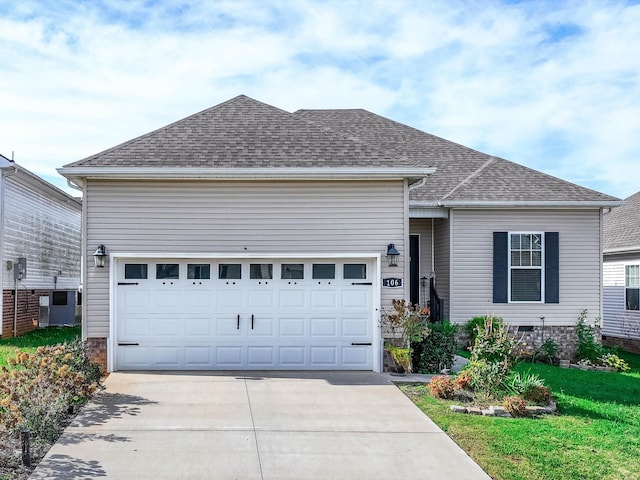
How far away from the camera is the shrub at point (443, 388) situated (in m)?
9.62

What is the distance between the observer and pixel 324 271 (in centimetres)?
1207

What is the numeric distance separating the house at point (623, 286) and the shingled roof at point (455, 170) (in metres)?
3.29

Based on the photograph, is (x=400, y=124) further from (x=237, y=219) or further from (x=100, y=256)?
(x=100, y=256)

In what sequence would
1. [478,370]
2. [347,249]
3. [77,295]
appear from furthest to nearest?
[77,295] < [347,249] < [478,370]

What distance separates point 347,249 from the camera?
468 inches

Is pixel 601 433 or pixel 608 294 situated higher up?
pixel 608 294

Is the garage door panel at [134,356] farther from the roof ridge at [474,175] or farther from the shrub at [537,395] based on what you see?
the roof ridge at [474,175]

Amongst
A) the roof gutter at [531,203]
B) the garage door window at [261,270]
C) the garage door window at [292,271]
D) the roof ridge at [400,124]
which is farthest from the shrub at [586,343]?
the garage door window at [261,270]

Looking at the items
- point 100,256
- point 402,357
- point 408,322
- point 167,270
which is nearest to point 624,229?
point 408,322

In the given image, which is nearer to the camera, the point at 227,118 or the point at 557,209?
the point at 227,118

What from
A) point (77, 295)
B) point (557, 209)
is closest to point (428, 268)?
point (557, 209)

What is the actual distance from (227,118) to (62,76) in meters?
3.55

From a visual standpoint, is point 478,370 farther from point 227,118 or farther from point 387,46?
point 227,118

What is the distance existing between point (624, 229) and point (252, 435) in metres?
15.5
